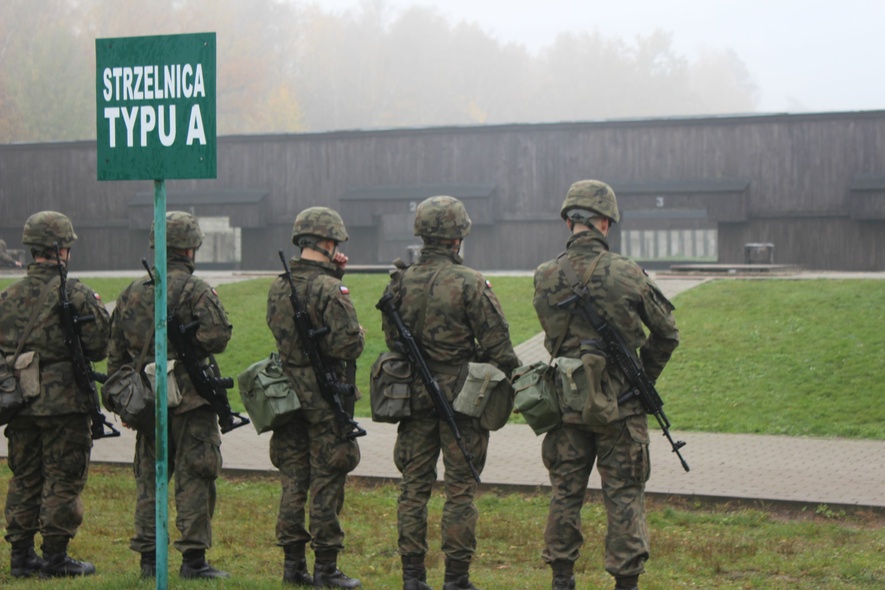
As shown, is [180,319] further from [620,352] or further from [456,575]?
[620,352]

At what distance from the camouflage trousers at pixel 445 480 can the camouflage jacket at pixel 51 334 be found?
219 centimetres

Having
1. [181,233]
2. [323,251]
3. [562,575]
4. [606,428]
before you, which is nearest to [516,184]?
[181,233]

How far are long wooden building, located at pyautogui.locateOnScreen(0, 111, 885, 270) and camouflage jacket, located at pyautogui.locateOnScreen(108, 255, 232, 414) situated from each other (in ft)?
76.3

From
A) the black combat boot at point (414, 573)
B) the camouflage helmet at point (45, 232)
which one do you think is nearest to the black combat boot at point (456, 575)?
the black combat boot at point (414, 573)

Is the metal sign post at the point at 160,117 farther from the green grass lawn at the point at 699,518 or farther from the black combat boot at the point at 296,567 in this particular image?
the green grass lawn at the point at 699,518

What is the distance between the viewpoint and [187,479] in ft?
24.5

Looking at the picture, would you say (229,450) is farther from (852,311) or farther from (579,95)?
(579,95)

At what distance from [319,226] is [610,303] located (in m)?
1.85

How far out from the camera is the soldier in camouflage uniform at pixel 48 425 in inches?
306

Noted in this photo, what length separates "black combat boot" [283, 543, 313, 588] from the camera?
725cm

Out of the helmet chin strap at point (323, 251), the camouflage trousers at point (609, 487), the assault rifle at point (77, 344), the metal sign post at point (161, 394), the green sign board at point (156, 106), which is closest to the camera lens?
the green sign board at point (156, 106)

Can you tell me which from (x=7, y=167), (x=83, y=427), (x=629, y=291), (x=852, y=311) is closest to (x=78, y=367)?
(x=83, y=427)

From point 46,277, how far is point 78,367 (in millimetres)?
649

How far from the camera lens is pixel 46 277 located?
8000 mm
